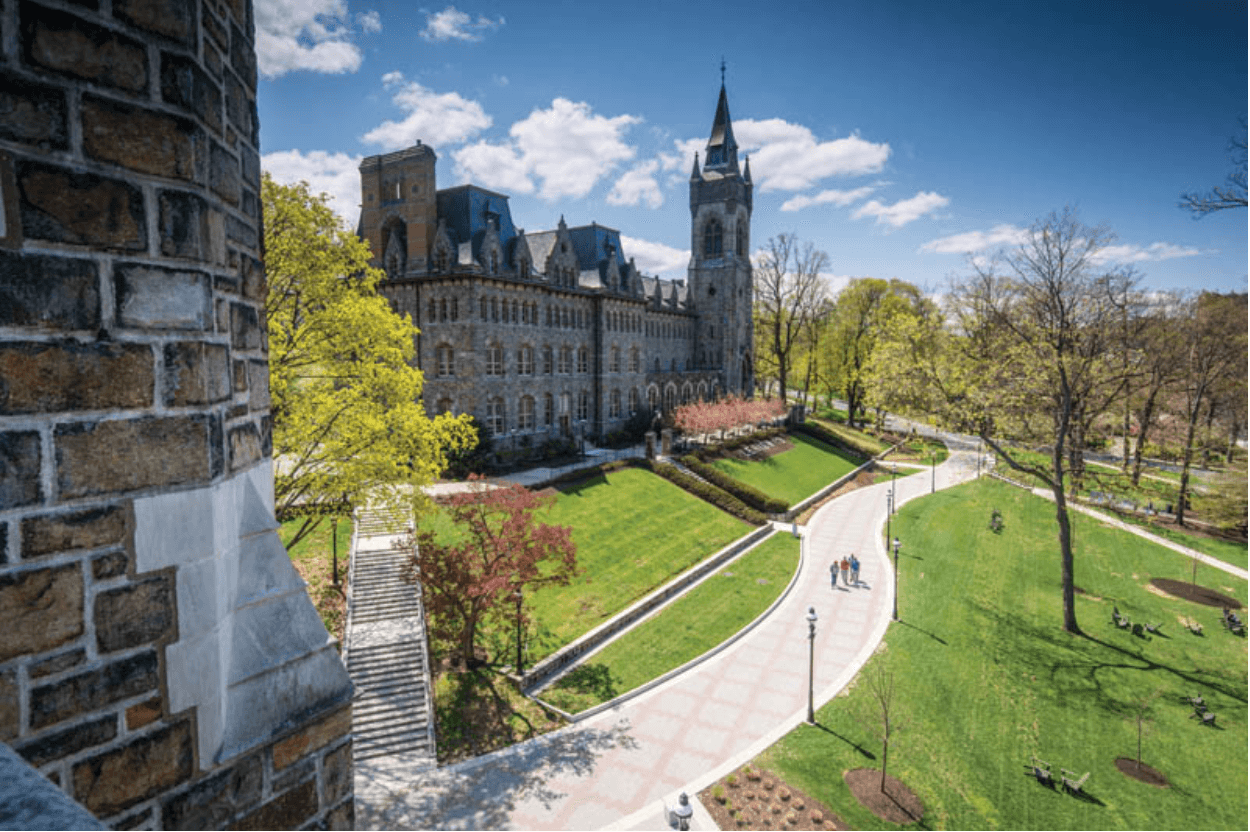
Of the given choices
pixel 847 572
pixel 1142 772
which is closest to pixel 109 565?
pixel 1142 772

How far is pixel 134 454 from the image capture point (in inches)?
70.7

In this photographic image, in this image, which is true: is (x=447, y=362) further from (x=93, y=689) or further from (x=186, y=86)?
(x=93, y=689)

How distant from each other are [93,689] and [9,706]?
17cm

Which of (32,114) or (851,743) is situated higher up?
(32,114)

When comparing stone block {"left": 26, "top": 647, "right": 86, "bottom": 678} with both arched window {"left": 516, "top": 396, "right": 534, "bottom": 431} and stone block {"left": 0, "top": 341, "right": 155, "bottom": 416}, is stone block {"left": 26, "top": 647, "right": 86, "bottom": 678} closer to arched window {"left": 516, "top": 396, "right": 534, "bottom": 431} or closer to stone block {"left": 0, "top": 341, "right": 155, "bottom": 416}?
stone block {"left": 0, "top": 341, "right": 155, "bottom": 416}

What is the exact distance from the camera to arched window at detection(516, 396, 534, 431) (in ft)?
112

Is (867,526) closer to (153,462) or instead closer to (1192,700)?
(1192,700)

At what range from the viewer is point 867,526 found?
3050cm

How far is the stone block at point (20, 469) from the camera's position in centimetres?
157

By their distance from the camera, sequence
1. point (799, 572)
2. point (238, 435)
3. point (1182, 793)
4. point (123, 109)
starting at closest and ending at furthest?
→ point (123, 109)
point (238, 435)
point (1182, 793)
point (799, 572)

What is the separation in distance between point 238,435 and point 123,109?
3.52 feet

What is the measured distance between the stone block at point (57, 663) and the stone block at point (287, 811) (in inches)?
32.9

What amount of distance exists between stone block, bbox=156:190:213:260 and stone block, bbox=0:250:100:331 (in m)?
0.22

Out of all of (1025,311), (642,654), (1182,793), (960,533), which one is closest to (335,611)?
(642,654)
